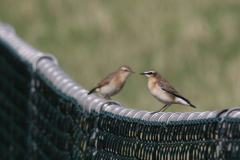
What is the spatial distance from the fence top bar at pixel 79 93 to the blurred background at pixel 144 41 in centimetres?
437

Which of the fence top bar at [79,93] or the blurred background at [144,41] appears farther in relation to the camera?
the blurred background at [144,41]

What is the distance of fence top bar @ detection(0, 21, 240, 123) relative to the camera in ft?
7.81

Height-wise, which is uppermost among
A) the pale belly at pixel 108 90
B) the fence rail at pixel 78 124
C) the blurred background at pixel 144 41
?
the blurred background at pixel 144 41

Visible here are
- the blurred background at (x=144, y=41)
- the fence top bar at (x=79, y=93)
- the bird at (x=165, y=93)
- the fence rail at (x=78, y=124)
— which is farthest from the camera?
the blurred background at (x=144, y=41)

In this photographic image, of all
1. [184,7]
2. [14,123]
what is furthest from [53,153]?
Result: [184,7]

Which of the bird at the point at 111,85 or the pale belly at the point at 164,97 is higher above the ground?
the bird at the point at 111,85

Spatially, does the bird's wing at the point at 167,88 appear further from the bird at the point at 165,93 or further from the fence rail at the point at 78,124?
the fence rail at the point at 78,124

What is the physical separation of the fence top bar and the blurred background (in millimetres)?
4374

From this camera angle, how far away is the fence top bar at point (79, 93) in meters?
2.38

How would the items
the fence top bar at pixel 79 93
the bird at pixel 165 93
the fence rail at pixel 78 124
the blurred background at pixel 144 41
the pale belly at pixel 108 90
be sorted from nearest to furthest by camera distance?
the fence rail at pixel 78 124
the fence top bar at pixel 79 93
the bird at pixel 165 93
the pale belly at pixel 108 90
the blurred background at pixel 144 41

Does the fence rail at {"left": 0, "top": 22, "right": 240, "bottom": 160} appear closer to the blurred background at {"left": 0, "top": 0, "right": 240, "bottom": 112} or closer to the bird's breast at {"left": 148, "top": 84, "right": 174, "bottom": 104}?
the bird's breast at {"left": 148, "top": 84, "right": 174, "bottom": 104}

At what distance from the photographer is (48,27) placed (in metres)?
12.8

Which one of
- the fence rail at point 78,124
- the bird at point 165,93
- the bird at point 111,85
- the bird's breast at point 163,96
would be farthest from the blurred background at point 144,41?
the fence rail at point 78,124

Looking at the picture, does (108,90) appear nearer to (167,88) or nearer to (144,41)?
(167,88)
